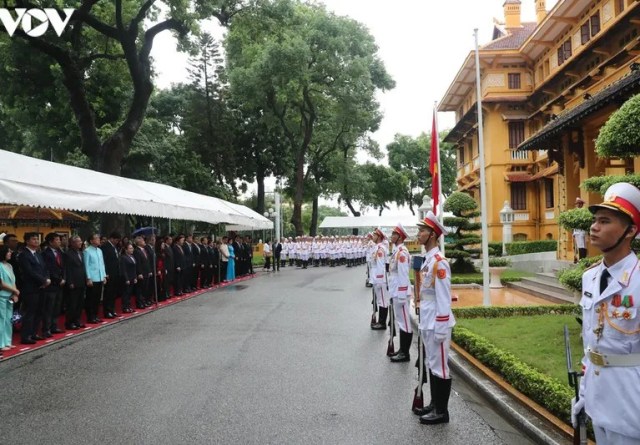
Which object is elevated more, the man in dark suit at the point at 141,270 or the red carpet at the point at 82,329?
the man in dark suit at the point at 141,270

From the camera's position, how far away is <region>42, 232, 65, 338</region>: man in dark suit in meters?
10.3

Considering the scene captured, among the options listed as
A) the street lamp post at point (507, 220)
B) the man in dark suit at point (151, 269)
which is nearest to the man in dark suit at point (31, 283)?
the man in dark suit at point (151, 269)

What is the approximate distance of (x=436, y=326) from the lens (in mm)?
5629

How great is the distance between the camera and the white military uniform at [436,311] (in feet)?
18.4

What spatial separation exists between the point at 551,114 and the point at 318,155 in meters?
25.8

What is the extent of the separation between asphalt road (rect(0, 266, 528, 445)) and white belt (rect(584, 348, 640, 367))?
231cm

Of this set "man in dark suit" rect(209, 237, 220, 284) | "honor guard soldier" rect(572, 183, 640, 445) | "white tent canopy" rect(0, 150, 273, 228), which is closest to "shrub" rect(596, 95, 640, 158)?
"honor guard soldier" rect(572, 183, 640, 445)

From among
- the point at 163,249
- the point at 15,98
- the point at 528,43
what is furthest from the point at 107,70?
the point at 528,43

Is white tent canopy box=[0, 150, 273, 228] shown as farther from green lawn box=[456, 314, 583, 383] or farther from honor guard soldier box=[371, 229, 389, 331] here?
green lawn box=[456, 314, 583, 383]

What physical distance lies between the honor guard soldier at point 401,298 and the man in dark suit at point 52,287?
6.27 m

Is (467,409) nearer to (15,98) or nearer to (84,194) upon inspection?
(84,194)

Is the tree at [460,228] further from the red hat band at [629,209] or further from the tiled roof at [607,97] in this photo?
the red hat band at [629,209]

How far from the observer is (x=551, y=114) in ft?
87.4

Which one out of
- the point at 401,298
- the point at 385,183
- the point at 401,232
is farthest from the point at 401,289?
the point at 385,183
